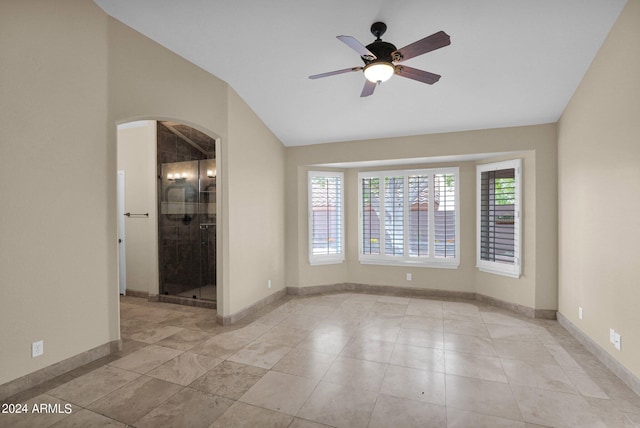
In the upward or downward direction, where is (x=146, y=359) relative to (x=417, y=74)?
downward

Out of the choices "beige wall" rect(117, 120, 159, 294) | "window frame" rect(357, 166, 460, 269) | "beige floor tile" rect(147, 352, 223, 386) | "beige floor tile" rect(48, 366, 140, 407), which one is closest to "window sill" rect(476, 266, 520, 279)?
"window frame" rect(357, 166, 460, 269)

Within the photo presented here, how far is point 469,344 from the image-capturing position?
11.2ft

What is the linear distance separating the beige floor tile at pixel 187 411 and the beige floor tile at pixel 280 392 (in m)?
0.21

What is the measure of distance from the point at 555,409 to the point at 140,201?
19.3ft

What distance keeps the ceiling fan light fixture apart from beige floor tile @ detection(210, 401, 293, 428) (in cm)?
270

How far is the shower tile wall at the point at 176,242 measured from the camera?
5.09 metres

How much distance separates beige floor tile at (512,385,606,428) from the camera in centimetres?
214

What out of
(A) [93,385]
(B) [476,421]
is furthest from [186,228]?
(B) [476,421]

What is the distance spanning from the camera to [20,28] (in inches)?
94.6

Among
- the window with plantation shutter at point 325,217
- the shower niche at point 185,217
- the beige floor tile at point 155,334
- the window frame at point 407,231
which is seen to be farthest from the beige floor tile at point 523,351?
the shower niche at point 185,217

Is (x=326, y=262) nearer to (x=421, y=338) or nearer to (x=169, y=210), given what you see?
(x=421, y=338)

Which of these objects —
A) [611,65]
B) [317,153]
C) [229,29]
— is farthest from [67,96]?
[611,65]

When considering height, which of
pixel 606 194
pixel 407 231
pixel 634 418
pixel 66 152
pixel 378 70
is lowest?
pixel 634 418

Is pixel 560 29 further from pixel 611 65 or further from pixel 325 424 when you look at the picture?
pixel 325 424
